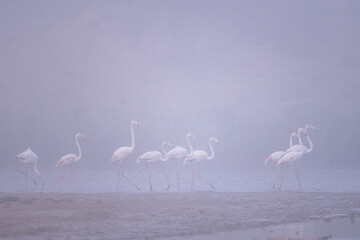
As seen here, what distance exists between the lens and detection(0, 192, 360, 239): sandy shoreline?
9.96 m

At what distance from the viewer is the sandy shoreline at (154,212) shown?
9.96 m

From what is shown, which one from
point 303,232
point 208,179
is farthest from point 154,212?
point 208,179

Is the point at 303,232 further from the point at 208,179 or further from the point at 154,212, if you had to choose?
the point at 208,179

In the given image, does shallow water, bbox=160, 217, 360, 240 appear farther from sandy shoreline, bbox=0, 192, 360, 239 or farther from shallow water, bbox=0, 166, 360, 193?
shallow water, bbox=0, 166, 360, 193

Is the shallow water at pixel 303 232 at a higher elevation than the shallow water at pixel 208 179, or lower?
lower

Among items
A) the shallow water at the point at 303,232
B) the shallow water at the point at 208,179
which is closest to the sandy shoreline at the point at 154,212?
the shallow water at the point at 303,232

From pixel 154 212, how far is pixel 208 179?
933 centimetres

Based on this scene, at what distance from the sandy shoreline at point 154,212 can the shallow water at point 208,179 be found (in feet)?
8.03

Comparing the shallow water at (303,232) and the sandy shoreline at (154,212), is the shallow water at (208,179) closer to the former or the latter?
the sandy shoreline at (154,212)

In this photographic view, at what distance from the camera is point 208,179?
2128 centimetres

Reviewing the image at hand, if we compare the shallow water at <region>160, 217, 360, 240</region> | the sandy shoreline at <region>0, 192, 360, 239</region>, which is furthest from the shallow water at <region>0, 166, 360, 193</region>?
the shallow water at <region>160, 217, 360, 240</region>

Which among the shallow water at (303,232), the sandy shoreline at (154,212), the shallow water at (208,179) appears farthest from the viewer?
the shallow water at (208,179)

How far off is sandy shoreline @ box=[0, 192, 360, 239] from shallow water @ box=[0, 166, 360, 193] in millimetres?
2447

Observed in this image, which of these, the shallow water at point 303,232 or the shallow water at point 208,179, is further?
the shallow water at point 208,179
